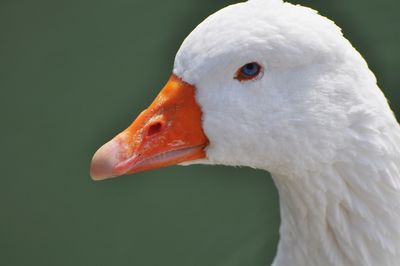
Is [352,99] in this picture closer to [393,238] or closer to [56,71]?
[393,238]

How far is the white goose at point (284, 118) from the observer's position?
2779 mm

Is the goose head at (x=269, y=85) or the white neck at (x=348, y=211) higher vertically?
the goose head at (x=269, y=85)

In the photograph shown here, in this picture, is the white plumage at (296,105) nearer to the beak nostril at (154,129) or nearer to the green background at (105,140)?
the beak nostril at (154,129)

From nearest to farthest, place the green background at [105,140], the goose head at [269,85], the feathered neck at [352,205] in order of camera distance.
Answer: the goose head at [269,85], the feathered neck at [352,205], the green background at [105,140]

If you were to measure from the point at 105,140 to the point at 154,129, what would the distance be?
2689 mm

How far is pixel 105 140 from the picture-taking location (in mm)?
5582

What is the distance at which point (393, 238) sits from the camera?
3055 mm

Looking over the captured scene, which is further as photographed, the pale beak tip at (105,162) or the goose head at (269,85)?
the pale beak tip at (105,162)

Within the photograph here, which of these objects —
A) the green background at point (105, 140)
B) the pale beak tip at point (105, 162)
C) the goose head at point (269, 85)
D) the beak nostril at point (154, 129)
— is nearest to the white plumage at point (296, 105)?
the goose head at point (269, 85)

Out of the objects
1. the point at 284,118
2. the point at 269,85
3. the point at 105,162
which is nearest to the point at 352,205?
the point at 284,118

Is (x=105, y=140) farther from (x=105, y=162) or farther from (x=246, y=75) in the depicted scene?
(x=246, y=75)

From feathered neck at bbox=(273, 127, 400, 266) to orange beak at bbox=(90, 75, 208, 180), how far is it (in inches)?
15.3

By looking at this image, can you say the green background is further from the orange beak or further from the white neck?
the orange beak

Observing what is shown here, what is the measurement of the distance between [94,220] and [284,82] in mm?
2888
